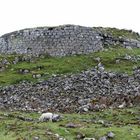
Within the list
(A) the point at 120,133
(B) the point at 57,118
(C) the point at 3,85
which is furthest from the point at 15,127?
(C) the point at 3,85

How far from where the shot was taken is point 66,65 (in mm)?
42188

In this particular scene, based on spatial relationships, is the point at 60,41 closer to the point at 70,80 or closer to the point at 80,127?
the point at 70,80

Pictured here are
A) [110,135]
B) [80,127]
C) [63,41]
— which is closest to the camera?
[110,135]

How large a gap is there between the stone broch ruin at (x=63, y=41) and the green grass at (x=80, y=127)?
20.3 meters

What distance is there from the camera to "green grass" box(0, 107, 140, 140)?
21.4 metres

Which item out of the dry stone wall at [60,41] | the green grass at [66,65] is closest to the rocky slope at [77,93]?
the green grass at [66,65]

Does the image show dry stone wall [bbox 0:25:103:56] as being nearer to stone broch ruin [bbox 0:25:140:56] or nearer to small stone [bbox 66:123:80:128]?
stone broch ruin [bbox 0:25:140:56]

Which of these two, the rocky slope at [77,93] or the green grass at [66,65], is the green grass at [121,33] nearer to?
the green grass at [66,65]

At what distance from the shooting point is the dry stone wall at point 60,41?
47469 millimetres

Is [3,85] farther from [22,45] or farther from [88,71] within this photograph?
[22,45]

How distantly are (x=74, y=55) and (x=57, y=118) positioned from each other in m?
21.5

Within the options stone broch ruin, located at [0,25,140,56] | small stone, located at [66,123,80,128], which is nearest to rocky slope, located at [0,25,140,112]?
stone broch ruin, located at [0,25,140,56]

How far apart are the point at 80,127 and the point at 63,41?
25.7 metres

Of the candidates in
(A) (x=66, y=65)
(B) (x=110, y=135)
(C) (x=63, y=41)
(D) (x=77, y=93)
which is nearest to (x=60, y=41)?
(C) (x=63, y=41)
